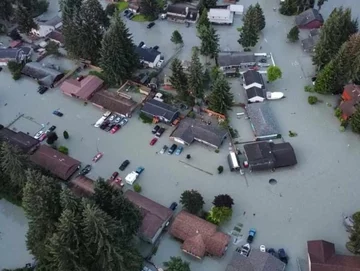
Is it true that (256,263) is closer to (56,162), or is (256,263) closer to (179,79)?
(56,162)

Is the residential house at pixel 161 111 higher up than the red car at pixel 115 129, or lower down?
higher up

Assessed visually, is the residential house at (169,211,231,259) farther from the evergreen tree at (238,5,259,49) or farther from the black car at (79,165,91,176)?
the evergreen tree at (238,5,259,49)

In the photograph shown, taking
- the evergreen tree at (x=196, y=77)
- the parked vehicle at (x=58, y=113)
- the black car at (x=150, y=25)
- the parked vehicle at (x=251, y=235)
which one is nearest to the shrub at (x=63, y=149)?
the parked vehicle at (x=58, y=113)

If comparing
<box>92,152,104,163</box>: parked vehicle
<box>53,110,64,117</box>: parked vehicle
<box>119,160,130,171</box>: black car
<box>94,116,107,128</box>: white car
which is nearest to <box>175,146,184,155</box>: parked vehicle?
<box>119,160,130,171</box>: black car

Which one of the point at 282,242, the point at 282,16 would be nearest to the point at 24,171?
the point at 282,242

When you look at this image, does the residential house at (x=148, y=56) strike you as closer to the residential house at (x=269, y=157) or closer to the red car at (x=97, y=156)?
the red car at (x=97, y=156)
